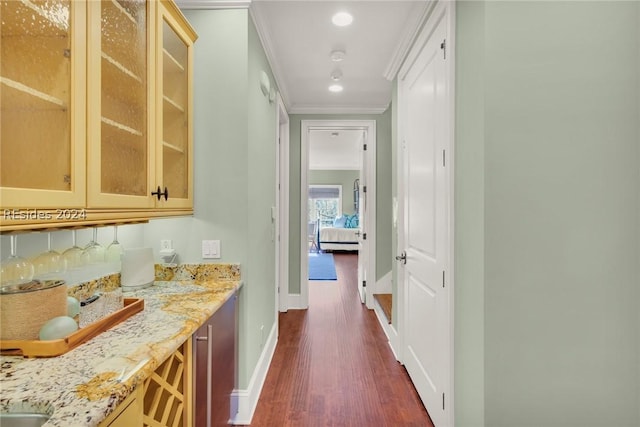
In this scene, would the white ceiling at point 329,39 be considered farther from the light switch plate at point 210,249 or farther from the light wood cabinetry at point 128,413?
the light wood cabinetry at point 128,413

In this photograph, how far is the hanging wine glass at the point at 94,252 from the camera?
136cm

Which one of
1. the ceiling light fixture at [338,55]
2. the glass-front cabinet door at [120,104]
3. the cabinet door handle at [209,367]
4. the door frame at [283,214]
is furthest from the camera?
the door frame at [283,214]

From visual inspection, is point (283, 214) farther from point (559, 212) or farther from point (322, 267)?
point (322, 267)

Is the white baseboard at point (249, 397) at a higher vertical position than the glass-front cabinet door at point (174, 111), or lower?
lower

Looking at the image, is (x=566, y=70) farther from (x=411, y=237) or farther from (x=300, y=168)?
(x=300, y=168)

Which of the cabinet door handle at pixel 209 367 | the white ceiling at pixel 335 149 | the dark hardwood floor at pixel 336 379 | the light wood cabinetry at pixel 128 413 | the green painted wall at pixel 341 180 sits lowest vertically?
the dark hardwood floor at pixel 336 379

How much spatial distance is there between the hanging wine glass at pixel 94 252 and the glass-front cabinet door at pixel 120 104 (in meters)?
0.33

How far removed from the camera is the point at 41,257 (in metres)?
1.20

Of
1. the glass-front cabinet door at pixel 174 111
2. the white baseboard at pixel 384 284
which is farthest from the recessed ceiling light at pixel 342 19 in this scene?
the white baseboard at pixel 384 284

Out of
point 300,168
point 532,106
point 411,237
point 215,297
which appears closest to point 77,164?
point 215,297

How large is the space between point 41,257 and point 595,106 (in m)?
2.22

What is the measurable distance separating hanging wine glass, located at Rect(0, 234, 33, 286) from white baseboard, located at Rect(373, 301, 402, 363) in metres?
2.47

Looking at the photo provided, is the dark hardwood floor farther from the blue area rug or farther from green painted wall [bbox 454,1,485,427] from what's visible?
the blue area rug

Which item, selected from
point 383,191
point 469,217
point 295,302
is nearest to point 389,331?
point 295,302
